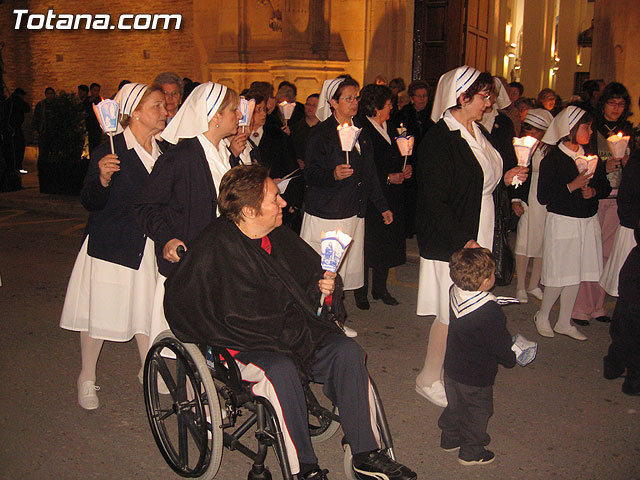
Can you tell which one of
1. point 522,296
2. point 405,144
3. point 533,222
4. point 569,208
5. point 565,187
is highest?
point 405,144

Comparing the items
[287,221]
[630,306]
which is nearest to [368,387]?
[630,306]

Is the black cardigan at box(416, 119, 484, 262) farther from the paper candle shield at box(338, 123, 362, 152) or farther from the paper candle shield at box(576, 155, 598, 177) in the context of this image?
the paper candle shield at box(576, 155, 598, 177)

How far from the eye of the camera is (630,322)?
5.00m

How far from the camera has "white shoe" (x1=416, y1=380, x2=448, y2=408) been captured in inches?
192

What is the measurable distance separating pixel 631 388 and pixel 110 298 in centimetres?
368

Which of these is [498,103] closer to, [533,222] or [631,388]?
[533,222]

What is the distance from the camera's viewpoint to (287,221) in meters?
7.43

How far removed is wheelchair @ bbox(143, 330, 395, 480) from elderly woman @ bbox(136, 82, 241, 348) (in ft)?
2.22

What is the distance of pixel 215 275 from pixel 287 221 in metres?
3.80

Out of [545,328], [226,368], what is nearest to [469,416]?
[226,368]

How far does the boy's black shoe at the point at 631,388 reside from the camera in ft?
16.5

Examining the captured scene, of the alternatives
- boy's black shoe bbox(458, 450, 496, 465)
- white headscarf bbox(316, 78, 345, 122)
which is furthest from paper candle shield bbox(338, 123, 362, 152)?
boy's black shoe bbox(458, 450, 496, 465)

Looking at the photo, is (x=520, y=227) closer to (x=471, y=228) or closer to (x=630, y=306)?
(x=630, y=306)

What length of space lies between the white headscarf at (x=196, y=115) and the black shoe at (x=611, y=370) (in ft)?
11.2
